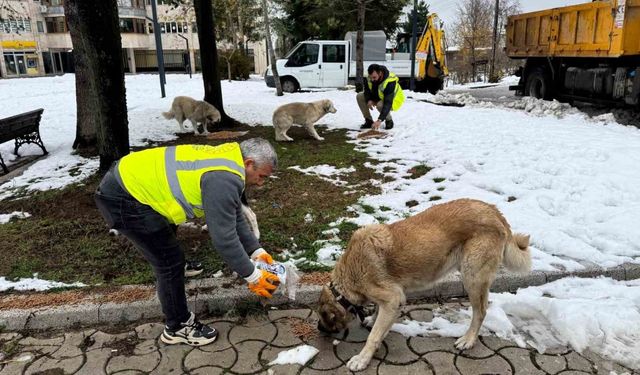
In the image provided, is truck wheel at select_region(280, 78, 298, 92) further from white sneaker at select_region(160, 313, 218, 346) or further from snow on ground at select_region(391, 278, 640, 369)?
white sneaker at select_region(160, 313, 218, 346)

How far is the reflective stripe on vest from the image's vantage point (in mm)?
2691

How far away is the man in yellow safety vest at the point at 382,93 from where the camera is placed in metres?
9.56

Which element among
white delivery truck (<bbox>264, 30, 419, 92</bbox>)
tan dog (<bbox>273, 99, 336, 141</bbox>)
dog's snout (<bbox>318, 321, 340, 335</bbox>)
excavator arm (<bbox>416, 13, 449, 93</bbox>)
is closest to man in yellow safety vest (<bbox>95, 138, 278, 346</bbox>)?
dog's snout (<bbox>318, 321, 340, 335</bbox>)

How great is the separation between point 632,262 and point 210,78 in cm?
944

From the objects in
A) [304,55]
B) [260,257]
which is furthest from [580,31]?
[304,55]

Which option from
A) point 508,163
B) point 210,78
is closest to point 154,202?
point 508,163

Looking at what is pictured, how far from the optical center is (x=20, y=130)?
26.6 ft

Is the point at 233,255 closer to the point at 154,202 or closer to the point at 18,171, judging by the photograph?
the point at 154,202

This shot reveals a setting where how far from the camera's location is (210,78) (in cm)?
1091

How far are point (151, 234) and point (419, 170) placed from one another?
4.77m

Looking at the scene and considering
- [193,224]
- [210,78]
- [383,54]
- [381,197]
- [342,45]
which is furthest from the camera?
[383,54]

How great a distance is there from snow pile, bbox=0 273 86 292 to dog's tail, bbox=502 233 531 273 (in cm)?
343

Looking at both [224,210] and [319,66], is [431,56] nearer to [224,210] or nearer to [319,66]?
[319,66]

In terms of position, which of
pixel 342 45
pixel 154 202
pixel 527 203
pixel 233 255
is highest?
pixel 342 45
